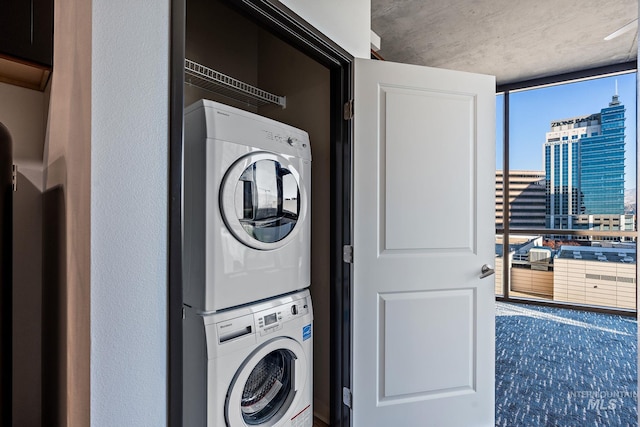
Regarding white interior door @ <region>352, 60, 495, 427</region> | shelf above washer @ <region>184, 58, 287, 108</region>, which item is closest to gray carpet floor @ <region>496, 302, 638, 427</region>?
white interior door @ <region>352, 60, 495, 427</region>

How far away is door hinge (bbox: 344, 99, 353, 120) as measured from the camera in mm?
1749

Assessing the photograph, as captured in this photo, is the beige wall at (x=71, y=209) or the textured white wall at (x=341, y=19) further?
the textured white wall at (x=341, y=19)


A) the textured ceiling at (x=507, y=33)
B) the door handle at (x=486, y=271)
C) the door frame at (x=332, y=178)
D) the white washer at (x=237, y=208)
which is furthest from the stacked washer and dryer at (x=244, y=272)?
the textured ceiling at (x=507, y=33)

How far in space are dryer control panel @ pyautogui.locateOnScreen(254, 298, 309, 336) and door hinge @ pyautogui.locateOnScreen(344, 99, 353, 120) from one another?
961mm

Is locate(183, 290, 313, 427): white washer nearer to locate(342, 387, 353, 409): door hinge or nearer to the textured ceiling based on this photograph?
locate(342, 387, 353, 409): door hinge

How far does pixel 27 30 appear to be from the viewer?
42.8 inches

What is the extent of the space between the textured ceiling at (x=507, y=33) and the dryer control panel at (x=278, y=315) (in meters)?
2.36

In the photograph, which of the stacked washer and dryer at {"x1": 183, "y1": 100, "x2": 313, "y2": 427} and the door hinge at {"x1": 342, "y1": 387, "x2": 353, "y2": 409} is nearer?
the stacked washer and dryer at {"x1": 183, "y1": 100, "x2": 313, "y2": 427}

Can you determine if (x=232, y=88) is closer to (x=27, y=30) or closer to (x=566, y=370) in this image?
(x=27, y=30)

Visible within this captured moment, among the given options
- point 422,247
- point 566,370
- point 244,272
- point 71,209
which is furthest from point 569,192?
point 71,209

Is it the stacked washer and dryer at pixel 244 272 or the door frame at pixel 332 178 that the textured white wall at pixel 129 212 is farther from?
the stacked washer and dryer at pixel 244 272

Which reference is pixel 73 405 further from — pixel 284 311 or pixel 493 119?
pixel 493 119

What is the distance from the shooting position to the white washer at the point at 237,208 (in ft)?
4.42

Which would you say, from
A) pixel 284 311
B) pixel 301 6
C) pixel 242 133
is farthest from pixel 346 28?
pixel 284 311
